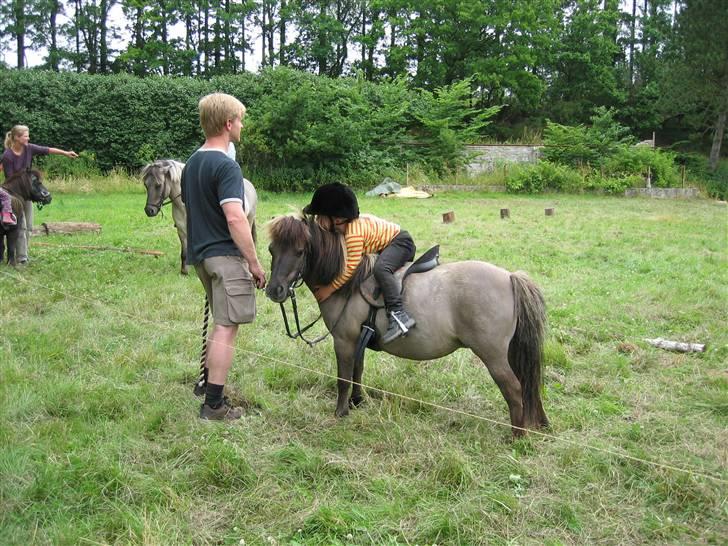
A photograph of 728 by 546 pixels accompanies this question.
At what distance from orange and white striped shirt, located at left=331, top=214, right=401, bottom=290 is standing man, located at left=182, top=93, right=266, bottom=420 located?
60 cm

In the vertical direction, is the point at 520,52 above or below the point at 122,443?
above

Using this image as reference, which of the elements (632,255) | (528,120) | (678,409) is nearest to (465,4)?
(528,120)

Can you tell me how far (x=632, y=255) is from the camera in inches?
408

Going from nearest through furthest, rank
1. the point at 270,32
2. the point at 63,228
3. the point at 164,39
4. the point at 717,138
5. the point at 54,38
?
the point at 63,228 < the point at 717,138 < the point at 54,38 < the point at 164,39 < the point at 270,32

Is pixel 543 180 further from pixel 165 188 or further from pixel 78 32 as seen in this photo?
pixel 78 32

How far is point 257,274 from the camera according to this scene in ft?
13.4

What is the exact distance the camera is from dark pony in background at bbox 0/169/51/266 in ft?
29.3

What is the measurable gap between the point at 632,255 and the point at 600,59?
114 feet

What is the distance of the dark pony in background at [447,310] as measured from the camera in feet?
13.2

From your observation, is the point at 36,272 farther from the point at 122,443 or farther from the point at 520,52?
the point at 520,52

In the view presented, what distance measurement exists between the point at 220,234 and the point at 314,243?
655mm

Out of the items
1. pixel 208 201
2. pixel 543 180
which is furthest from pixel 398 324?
pixel 543 180

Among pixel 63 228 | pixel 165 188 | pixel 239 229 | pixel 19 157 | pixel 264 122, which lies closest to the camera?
pixel 239 229

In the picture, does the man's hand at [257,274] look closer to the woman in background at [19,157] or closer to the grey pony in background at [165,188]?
the grey pony in background at [165,188]
